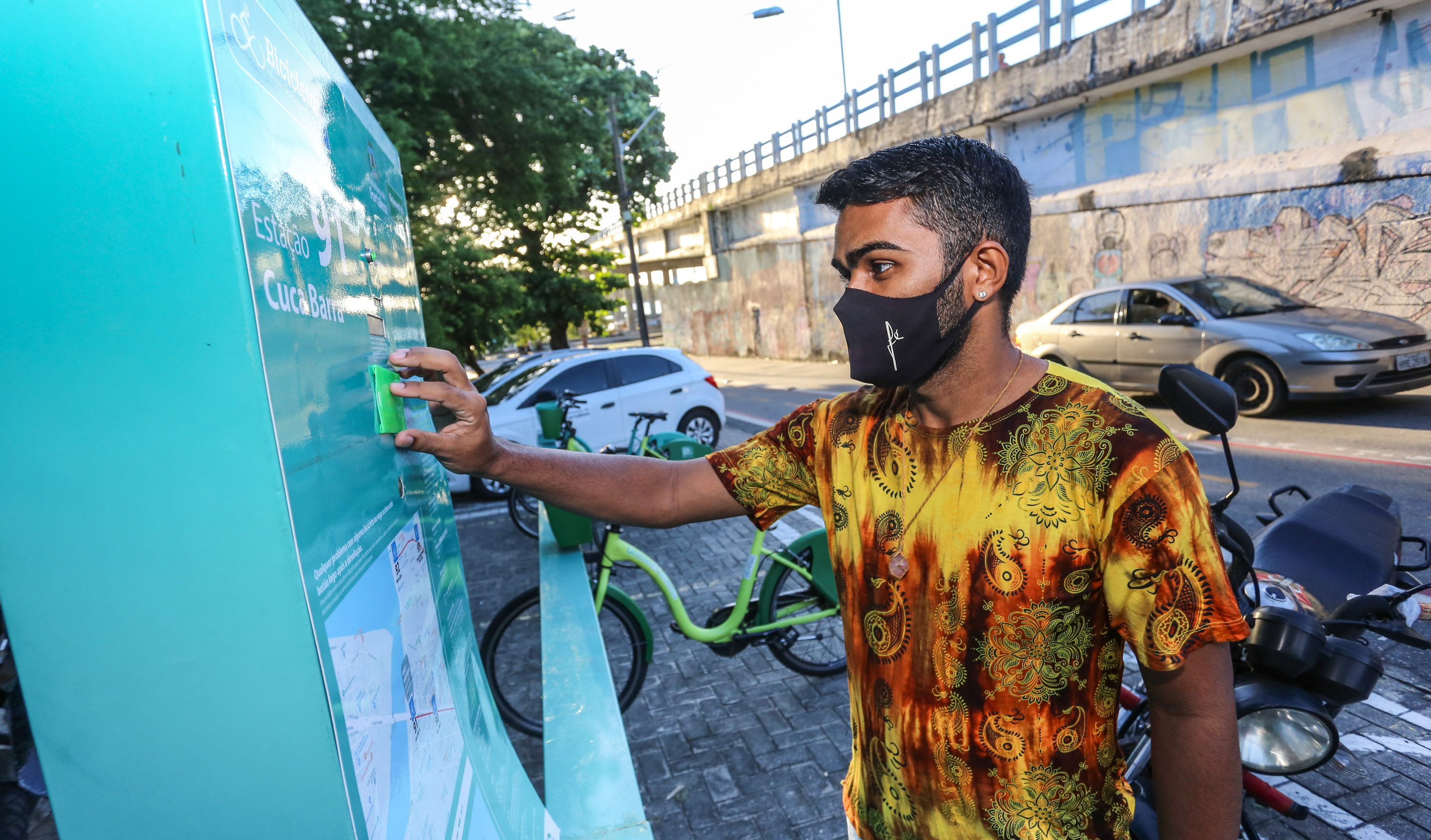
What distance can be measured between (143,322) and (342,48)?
9985mm

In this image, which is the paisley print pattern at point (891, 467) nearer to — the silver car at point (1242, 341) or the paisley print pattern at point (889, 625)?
the paisley print pattern at point (889, 625)

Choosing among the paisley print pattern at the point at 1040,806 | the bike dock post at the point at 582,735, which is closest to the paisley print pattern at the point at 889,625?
the paisley print pattern at the point at 1040,806

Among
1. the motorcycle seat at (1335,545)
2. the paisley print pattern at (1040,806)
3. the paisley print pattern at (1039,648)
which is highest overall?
the paisley print pattern at (1039,648)

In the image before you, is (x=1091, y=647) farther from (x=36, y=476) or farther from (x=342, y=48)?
(x=342, y=48)

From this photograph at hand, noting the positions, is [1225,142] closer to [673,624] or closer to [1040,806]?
[673,624]

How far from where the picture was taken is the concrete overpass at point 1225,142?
10.6 m

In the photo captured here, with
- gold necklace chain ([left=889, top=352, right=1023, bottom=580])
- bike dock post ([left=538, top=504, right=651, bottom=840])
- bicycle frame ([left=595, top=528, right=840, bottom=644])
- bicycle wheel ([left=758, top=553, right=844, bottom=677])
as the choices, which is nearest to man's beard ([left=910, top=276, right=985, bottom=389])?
gold necklace chain ([left=889, top=352, right=1023, bottom=580])

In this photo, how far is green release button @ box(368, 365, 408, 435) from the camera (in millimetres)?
1296

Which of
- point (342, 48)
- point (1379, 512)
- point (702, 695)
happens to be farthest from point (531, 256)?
point (1379, 512)

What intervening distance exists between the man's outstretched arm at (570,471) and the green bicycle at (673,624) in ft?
6.40

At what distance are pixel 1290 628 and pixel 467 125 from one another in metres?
12.0

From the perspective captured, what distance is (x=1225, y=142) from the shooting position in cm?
1273

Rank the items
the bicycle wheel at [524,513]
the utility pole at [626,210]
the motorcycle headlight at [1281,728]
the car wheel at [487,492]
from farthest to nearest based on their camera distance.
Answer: the utility pole at [626,210]
the car wheel at [487,492]
the bicycle wheel at [524,513]
the motorcycle headlight at [1281,728]

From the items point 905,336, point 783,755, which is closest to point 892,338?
point 905,336
